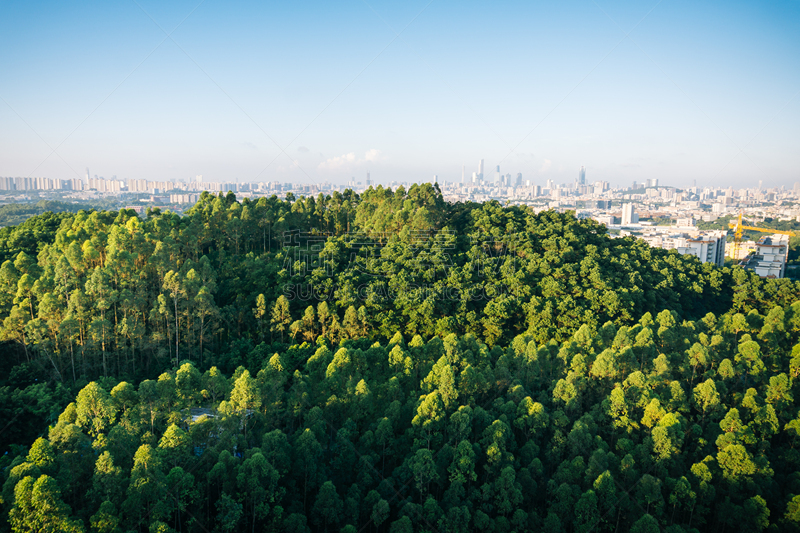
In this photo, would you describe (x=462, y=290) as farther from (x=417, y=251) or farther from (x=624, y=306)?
(x=624, y=306)

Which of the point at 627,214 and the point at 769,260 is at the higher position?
the point at 627,214

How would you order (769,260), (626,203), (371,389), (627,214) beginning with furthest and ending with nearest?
(626,203), (627,214), (769,260), (371,389)

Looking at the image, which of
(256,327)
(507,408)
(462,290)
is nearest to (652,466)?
(507,408)

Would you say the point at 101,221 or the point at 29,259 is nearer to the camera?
the point at 29,259

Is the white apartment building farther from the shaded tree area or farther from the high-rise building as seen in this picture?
the high-rise building

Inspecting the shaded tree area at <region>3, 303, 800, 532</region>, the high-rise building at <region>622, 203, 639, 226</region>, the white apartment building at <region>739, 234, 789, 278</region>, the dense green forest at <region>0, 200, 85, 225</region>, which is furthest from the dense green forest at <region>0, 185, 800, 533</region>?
the high-rise building at <region>622, 203, 639, 226</region>

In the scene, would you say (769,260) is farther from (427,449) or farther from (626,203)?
(626,203)

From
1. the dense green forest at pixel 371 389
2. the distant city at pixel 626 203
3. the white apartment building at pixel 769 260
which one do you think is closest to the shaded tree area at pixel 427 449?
the dense green forest at pixel 371 389

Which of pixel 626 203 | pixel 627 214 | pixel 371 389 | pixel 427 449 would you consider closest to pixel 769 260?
pixel 627 214
